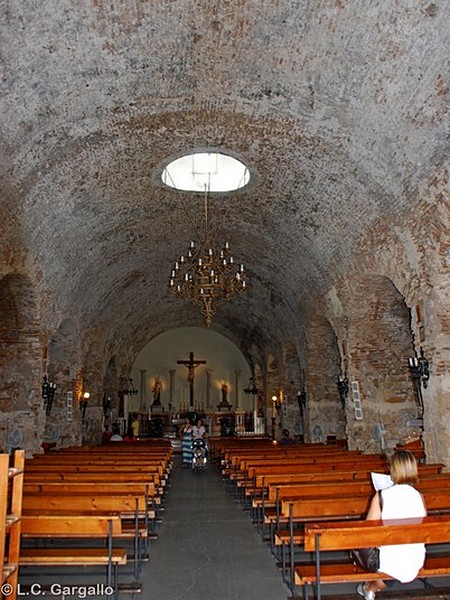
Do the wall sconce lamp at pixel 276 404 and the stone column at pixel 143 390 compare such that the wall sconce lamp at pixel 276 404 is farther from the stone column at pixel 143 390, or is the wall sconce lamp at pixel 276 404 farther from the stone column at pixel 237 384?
the stone column at pixel 143 390

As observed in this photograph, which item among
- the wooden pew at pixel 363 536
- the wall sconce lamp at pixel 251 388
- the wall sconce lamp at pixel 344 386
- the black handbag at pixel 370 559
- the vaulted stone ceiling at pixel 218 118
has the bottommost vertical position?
the black handbag at pixel 370 559

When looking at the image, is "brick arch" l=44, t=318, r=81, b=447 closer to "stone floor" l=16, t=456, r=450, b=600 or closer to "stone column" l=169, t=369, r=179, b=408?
"stone floor" l=16, t=456, r=450, b=600

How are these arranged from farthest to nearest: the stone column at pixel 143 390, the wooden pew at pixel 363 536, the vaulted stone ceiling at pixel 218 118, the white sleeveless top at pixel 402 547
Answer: the stone column at pixel 143 390 → the vaulted stone ceiling at pixel 218 118 → the white sleeveless top at pixel 402 547 → the wooden pew at pixel 363 536

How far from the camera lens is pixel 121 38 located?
700 centimetres

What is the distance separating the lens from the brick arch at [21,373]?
40.1ft

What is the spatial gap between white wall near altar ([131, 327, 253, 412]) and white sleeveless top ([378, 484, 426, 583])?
26697 mm

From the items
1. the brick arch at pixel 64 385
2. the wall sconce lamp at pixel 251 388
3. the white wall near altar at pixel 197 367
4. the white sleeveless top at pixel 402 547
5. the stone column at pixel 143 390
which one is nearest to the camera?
the white sleeveless top at pixel 402 547

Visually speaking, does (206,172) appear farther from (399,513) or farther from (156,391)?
(156,391)

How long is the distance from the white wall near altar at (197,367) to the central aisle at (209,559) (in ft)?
69.2

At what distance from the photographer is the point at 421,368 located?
30.6 feet

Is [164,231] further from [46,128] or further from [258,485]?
[258,485]

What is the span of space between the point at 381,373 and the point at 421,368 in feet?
12.7

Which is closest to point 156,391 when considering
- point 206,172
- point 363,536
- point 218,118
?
point 206,172

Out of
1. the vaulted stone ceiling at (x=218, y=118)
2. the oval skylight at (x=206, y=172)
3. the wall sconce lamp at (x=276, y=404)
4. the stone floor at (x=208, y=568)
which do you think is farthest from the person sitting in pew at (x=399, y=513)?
the wall sconce lamp at (x=276, y=404)
